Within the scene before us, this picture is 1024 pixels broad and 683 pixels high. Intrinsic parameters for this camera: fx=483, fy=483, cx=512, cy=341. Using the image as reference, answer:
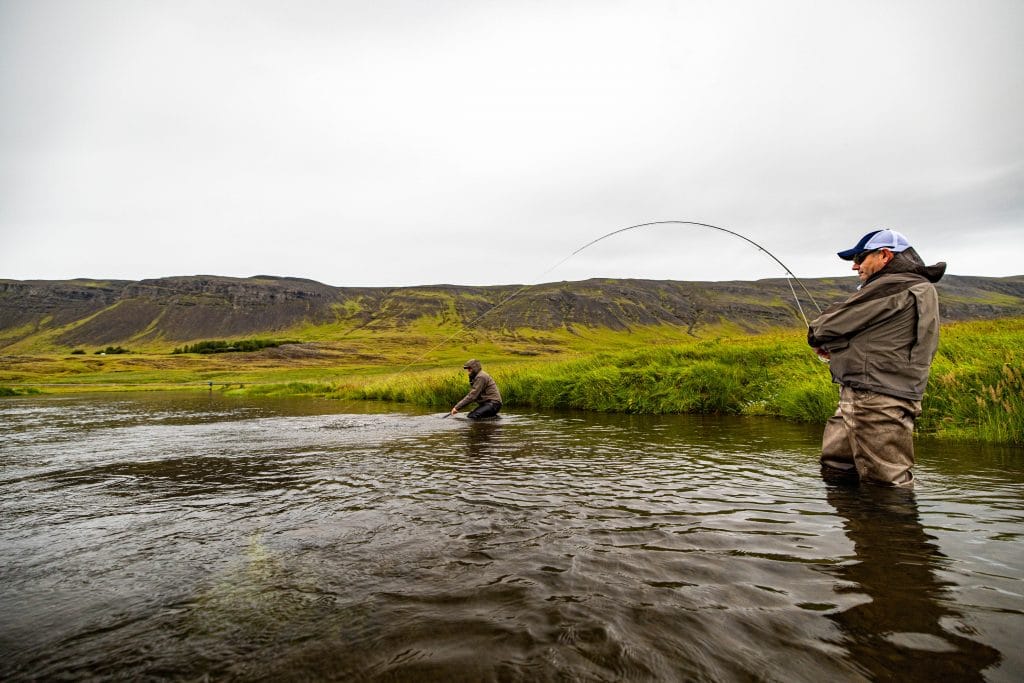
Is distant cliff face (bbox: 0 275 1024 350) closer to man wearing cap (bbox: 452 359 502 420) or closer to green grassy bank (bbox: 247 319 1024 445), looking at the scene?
green grassy bank (bbox: 247 319 1024 445)

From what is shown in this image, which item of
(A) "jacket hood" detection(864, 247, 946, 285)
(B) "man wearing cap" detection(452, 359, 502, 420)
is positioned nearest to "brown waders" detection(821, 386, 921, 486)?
(A) "jacket hood" detection(864, 247, 946, 285)

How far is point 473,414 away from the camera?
15.5 m

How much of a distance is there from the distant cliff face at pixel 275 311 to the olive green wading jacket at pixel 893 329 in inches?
5737

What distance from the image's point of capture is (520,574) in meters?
3.90

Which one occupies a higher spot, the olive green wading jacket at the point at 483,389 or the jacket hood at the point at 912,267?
the jacket hood at the point at 912,267

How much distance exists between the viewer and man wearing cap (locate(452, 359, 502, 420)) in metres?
15.4

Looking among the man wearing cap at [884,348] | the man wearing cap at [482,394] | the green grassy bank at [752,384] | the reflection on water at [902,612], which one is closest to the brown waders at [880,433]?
the man wearing cap at [884,348]

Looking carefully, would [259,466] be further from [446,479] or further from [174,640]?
[174,640]

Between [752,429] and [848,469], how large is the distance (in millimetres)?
6104

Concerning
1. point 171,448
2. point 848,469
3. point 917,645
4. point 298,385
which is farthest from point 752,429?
point 298,385

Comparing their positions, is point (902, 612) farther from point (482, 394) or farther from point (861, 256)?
point (482, 394)

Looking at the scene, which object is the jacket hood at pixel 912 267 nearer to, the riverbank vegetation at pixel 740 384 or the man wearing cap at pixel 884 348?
the man wearing cap at pixel 884 348

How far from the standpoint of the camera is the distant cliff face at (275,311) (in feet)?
534

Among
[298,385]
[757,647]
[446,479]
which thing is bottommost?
[298,385]
